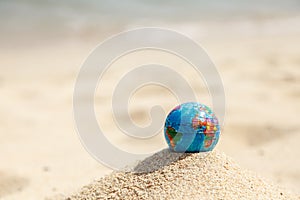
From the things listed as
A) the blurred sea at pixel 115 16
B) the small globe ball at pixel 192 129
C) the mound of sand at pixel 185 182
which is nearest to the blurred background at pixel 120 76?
the blurred sea at pixel 115 16

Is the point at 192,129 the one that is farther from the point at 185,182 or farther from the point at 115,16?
the point at 115,16

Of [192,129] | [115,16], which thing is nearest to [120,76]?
[192,129]

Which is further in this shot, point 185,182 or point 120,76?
point 120,76

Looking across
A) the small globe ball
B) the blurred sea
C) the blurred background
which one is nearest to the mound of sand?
the small globe ball

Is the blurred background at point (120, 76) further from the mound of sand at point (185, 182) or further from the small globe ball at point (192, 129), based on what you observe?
the small globe ball at point (192, 129)

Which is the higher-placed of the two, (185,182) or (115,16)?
(115,16)

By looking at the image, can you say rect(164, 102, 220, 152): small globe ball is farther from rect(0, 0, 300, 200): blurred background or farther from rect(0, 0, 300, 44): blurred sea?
rect(0, 0, 300, 44): blurred sea
